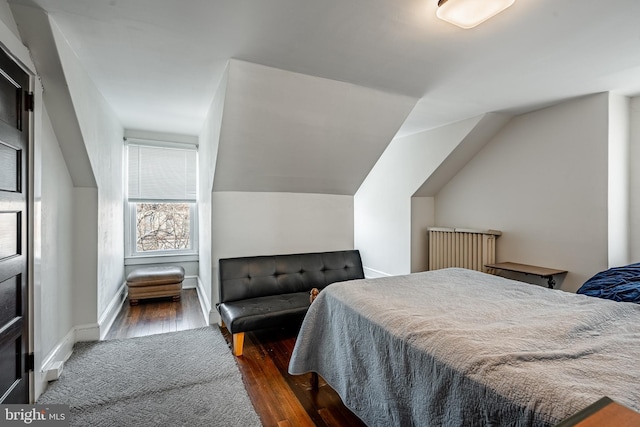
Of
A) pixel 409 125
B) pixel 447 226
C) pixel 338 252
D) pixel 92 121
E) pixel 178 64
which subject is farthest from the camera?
pixel 447 226

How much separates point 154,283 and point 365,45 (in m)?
3.56

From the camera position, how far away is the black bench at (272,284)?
2566mm

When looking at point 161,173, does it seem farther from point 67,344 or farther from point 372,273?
point 372,273

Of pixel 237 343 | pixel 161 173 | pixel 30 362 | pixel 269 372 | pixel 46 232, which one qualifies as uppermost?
pixel 161 173

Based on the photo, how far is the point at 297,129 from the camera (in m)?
2.85

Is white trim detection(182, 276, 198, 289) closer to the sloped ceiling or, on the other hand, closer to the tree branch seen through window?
the tree branch seen through window

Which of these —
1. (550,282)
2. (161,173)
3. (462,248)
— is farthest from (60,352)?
(550,282)

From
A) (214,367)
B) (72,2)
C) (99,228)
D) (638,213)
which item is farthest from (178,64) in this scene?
(638,213)

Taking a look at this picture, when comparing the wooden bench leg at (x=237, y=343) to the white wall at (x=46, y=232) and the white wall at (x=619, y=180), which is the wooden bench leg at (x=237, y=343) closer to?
the white wall at (x=46, y=232)

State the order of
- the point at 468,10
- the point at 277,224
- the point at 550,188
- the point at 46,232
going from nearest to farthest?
1. the point at 468,10
2. the point at 46,232
3. the point at 550,188
4. the point at 277,224

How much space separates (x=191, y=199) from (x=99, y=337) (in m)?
2.33

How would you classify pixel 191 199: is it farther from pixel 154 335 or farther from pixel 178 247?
pixel 154 335

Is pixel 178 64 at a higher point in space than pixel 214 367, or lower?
higher

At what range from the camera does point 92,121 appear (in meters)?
2.59
